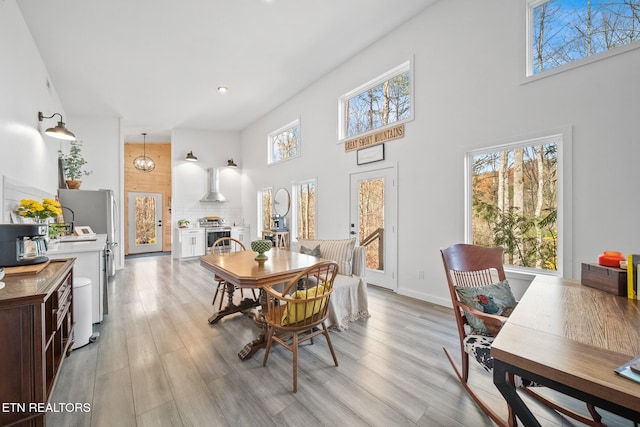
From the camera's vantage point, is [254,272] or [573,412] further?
[254,272]

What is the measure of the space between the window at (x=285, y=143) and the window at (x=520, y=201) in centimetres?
371

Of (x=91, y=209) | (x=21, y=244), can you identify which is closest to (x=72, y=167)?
(x=91, y=209)

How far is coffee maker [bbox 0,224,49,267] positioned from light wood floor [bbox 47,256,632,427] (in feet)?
3.09

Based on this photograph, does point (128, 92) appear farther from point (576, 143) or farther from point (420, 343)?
point (576, 143)

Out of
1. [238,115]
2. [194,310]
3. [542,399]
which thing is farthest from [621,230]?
[238,115]

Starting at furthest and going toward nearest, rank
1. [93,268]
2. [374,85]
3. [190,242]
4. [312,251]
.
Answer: [190,242] < [374,85] < [312,251] < [93,268]

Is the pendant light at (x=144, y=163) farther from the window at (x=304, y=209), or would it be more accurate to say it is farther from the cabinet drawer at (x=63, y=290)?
the cabinet drawer at (x=63, y=290)

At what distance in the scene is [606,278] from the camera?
1.54 metres

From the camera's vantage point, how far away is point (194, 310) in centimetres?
328

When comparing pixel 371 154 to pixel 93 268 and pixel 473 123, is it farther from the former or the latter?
pixel 93 268

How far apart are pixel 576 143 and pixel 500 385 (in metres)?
2.63

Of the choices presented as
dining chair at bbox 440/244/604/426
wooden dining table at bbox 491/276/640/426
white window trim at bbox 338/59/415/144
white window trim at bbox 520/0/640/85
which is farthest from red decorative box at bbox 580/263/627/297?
white window trim at bbox 338/59/415/144

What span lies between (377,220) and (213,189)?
17.3 ft

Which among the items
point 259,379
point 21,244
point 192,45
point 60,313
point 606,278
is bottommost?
point 259,379
